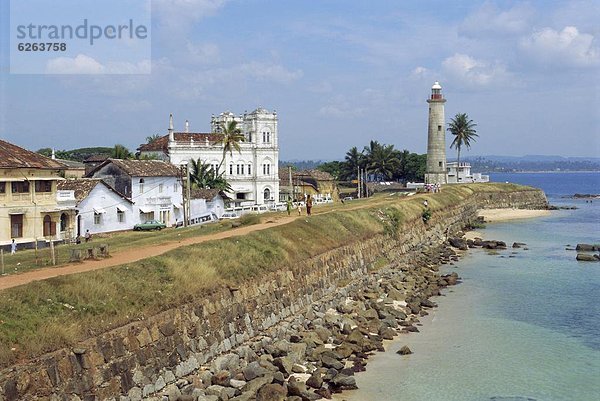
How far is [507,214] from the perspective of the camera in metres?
92.1

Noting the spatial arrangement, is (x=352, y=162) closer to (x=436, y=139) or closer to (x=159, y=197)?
(x=436, y=139)

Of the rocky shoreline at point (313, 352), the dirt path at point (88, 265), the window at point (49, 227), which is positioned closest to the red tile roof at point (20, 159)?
the window at point (49, 227)

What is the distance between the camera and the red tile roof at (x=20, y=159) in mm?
35469

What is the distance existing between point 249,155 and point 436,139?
28.1 metres

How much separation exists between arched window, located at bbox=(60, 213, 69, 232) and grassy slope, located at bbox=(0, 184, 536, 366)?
46.8ft

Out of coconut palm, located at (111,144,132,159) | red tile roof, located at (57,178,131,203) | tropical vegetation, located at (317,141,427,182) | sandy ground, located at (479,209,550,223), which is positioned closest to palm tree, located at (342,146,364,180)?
tropical vegetation, located at (317,141,427,182)

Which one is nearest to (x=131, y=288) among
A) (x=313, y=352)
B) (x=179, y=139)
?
(x=313, y=352)

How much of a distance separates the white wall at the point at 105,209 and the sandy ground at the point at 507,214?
51264 millimetres

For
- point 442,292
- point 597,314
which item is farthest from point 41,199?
point 597,314

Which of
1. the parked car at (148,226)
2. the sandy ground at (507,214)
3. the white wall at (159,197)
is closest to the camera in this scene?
the parked car at (148,226)

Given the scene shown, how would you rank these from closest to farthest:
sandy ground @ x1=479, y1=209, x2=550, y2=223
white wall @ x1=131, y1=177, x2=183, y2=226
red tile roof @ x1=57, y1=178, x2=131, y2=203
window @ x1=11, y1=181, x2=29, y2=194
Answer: window @ x1=11, y1=181, x2=29, y2=194 < red tile roof @ x1=57, y1=178, x2=131, y2=203 < white wall @ x1=131, y1=177, x2=183, y2=226 < sandy ground @ x1=479, y1=209, x2=550, y2=223

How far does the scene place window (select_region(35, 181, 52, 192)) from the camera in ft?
123

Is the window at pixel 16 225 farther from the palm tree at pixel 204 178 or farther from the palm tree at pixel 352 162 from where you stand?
the palm tree at pixel 352 162

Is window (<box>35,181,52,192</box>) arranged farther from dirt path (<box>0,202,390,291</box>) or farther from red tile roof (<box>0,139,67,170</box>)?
dirt path (<box>0,202,390,291</box>)
